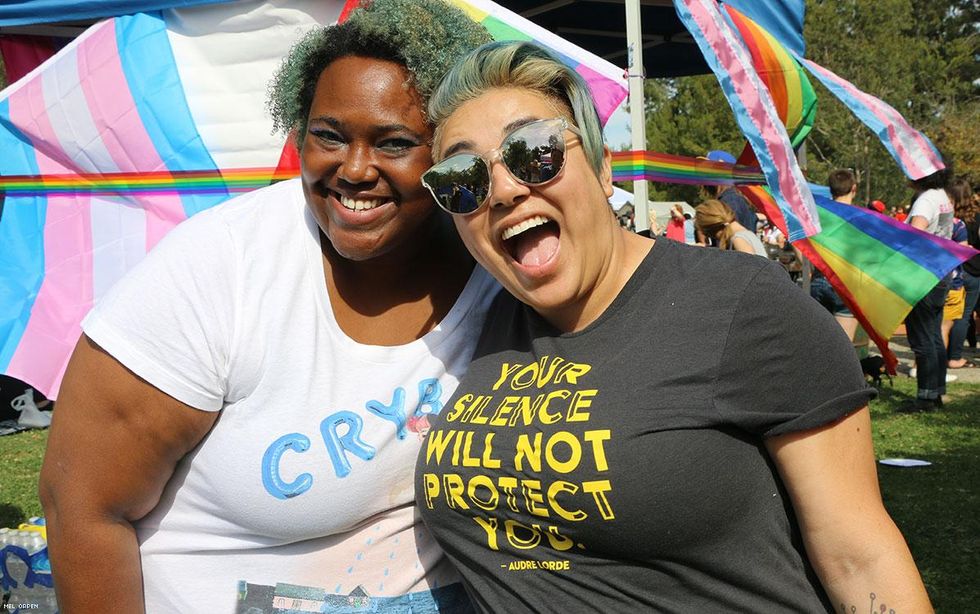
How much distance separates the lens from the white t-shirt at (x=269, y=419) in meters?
1.82

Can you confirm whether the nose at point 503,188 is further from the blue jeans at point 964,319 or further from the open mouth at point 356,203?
the blue jeans at point 964,319

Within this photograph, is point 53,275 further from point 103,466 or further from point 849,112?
point 849,112

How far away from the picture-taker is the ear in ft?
6.66

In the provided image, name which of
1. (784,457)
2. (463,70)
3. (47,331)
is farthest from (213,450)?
(47,331)

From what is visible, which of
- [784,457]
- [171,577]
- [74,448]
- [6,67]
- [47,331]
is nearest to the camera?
[784,457]

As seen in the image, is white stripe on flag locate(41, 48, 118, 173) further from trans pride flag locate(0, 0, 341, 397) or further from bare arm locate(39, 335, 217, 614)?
bare arm locate(39, 335, 217, 614)

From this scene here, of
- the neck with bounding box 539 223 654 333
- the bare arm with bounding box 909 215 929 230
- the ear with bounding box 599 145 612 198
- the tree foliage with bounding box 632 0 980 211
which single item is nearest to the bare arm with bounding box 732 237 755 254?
the bare arm with bounding box 909 215 929 230

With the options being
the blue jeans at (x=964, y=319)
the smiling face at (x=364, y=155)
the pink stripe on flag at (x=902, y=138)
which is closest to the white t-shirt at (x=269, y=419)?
the smiling face at (x=364, y=155)

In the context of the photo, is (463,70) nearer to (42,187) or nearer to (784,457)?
(784,457)

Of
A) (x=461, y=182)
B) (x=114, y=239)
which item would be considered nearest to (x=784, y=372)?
(x=461, y=182)

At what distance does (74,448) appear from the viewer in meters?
1.83

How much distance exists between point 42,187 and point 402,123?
2.20 metres

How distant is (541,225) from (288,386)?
61cm

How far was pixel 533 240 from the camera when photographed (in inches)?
77.5
